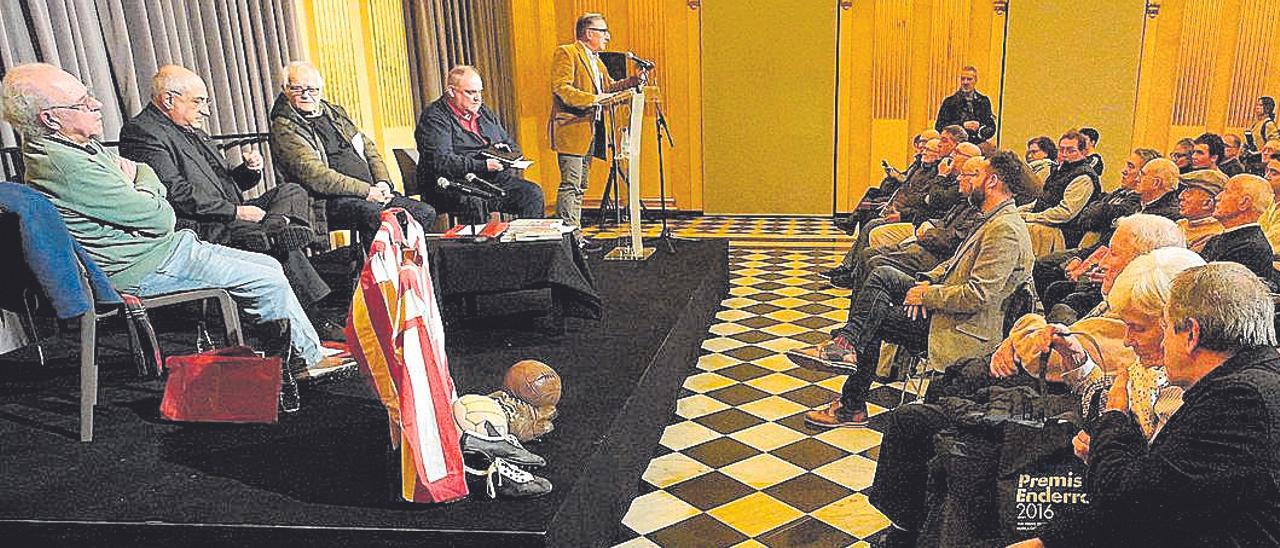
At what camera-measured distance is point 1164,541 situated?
156 cm

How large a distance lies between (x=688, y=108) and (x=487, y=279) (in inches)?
227

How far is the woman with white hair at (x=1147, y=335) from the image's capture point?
6.16 feet

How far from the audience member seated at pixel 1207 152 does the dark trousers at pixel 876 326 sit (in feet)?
8.85

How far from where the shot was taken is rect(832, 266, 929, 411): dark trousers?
3592 millimetres

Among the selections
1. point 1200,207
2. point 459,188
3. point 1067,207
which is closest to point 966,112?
point 1067,207

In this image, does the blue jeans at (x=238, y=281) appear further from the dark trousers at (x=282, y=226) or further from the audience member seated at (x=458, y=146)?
the audience member seated at (x=458, y=146)

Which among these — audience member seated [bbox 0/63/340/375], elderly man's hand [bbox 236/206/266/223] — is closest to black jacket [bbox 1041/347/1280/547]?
audience member seated [bbox 0/63/340/375]

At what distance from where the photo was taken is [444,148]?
5176 millimetres

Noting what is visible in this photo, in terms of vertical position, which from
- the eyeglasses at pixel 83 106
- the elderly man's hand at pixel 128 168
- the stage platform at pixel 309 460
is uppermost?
the eyeglasses at pixel 83 106

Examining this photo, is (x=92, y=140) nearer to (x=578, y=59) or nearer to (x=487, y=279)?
(x=487, y=279)

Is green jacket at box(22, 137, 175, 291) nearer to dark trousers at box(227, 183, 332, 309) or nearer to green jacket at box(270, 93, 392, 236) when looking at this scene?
dark trousers at box(227, 183, 332, 309)

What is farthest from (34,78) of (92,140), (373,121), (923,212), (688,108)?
(688,108)

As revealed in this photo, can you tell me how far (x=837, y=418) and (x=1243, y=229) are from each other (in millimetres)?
→ 1687

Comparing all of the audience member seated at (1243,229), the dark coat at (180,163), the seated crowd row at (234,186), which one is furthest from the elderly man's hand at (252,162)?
the audience member seated at (1243,229)
